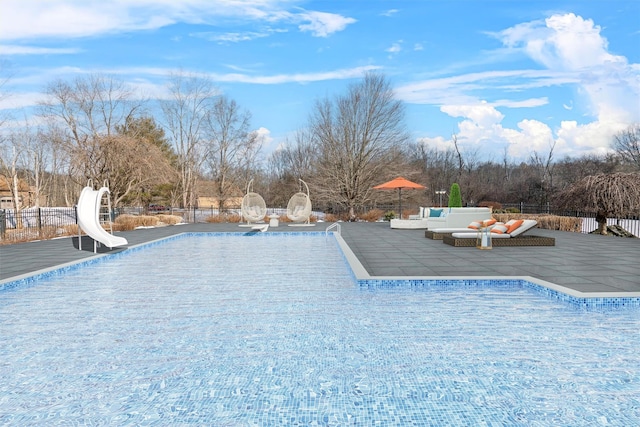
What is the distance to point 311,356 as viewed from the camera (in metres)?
3.49

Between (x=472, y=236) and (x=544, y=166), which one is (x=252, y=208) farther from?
(x=544, y=166)

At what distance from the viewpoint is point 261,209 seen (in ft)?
56.5

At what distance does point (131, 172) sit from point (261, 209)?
6.79 meters

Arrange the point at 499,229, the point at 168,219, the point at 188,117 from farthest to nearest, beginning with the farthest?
the point at 188,117 → the point at 168,219 → the point at 499,229

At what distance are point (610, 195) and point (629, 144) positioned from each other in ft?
85.9

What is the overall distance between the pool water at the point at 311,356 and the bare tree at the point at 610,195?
37.3ft

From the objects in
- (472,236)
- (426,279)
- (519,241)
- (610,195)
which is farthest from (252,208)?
(610,195)

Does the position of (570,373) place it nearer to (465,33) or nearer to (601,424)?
(601,424)

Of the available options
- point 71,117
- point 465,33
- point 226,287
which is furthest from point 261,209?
point 71,117

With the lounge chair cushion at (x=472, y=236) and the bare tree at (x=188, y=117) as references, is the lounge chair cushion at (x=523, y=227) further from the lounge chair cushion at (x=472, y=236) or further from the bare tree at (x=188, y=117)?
the bare tree at (x=188, y=117)

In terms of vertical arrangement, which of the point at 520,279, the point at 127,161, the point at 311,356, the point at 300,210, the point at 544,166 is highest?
the point at 544,166

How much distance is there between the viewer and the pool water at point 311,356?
264 centimetres

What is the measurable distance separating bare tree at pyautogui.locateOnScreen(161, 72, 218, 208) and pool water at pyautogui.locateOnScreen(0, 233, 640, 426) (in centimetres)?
2285

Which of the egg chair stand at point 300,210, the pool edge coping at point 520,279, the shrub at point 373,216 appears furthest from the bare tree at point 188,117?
the pool edge coping at point 520,279
